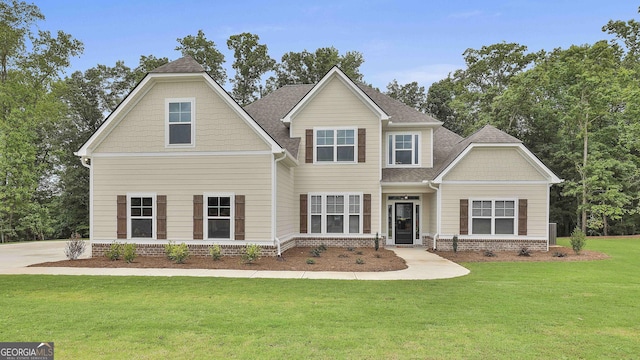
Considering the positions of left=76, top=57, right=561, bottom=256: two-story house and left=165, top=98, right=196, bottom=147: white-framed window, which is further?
left=165, top=98, right=196, bottom=147: white-framed window

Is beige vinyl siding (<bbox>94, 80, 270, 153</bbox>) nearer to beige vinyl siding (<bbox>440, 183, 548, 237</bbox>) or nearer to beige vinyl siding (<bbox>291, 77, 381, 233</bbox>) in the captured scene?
beige vinyl siding (<bbox>291, 77, 381, 233</bbox>)

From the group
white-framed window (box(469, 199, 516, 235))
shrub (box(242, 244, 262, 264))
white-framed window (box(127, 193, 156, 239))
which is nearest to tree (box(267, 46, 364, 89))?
white-framed window (box(469, 199, 516, 235))

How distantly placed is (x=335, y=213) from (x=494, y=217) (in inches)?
262

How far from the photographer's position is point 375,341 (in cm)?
507

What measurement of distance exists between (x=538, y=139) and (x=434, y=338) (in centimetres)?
3103

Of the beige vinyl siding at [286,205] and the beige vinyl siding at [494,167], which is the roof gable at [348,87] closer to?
the beige vinyl siding at [286,205]

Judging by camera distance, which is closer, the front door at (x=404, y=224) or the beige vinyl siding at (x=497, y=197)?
the beige vinyl siding at (x=497, y=197)

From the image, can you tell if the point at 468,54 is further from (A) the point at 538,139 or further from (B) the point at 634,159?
(B) the point at 634,159

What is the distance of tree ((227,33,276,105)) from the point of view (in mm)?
32375

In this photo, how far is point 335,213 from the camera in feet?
55.0

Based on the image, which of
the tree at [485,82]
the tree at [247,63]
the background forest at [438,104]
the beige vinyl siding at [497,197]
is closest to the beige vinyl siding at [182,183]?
the beige vinyl siding at [497,197]

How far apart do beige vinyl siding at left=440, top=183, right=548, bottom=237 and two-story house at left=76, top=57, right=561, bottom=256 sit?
41 mm

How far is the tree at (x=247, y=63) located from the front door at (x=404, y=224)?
2060 cm

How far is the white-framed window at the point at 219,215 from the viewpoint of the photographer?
13.2 m
